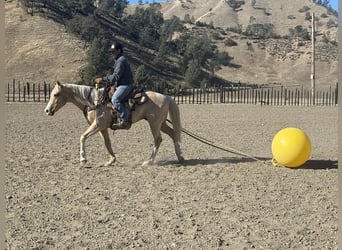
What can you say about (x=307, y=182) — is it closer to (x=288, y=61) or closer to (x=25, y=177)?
(x=25, y=177)

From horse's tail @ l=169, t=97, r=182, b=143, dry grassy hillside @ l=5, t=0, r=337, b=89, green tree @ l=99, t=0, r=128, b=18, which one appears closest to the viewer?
horse's tail @ l=169, t=97, r=182, b=143

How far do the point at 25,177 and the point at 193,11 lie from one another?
524ft

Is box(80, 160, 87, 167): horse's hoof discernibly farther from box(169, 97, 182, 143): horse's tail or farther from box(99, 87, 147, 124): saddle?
box(169, 97, 182, 143): horse's tail

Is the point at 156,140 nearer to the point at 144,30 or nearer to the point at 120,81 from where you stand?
the point at 120,81

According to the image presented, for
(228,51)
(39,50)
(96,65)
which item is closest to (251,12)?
(228,51)

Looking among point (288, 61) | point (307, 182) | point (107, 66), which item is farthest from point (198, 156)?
point (288, 61)

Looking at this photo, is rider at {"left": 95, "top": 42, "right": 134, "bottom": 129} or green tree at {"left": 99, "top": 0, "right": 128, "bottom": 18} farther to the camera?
green tree at {"left": 99, "top": 0, "right": 128, "bottom": 18}

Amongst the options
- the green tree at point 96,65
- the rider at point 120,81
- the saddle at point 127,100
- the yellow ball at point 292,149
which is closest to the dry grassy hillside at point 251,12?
the green tree at point 96,65

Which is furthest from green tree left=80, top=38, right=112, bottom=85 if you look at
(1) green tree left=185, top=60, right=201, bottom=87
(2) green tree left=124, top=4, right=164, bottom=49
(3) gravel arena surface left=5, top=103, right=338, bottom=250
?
(3) gravel arena surface left=5, top=103, right=338, bottom=250

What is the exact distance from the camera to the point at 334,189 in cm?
755

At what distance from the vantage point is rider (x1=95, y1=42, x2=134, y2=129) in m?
9.10

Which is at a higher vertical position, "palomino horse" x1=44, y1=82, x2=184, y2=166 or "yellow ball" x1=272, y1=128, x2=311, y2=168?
"palomino horse" x1=44, y1=82, x2=184, y2=166

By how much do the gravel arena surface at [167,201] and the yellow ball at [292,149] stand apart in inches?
6.5

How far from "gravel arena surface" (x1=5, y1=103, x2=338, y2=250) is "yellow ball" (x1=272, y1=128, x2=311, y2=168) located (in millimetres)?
165
